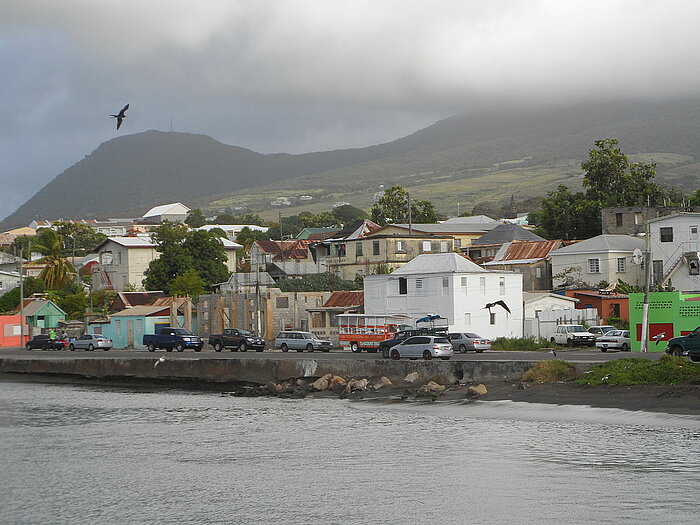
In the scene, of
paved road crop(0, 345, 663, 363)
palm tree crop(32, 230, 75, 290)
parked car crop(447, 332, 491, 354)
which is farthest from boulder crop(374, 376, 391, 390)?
palm tree crop(32, 230, 75, 290)

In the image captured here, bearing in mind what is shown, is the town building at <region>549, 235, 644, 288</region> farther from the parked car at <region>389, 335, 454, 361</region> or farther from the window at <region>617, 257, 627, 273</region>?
the parked car at <region>389, 335, 454, 361</region>

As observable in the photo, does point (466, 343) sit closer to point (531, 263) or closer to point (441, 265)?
point (441, 265)

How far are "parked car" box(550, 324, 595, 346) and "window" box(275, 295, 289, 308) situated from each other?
940 inches

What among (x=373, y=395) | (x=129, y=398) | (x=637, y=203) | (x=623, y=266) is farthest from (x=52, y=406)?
(x=637, y=203)

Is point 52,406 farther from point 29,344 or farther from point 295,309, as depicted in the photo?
point 29,344

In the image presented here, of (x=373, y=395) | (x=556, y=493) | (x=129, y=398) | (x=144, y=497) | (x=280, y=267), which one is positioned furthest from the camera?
(x=280, y=267)

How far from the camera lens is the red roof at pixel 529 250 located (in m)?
92.9

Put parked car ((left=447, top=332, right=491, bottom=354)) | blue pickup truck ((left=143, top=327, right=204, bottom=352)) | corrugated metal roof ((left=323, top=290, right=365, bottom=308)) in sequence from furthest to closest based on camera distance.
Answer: corrugated metal roof ((left=323, top=290, right=365, bottom=308)) < blue pickup truck ((left=143, top=327, right=204, bottom=352)) < parked car ((left=447, top=332, right=491, bottom=354))

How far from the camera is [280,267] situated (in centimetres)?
10750

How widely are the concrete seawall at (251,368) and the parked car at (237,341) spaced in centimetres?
779

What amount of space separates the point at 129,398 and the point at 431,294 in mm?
23437

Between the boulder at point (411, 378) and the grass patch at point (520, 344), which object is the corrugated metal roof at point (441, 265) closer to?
the grass patch at point (520, 344)

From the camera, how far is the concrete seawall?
160ft

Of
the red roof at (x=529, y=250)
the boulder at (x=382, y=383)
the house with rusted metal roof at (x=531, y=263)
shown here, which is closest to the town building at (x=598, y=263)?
the house with rusted metal roof at (x=531, y=263)
